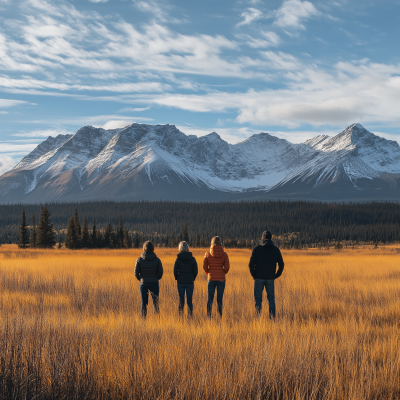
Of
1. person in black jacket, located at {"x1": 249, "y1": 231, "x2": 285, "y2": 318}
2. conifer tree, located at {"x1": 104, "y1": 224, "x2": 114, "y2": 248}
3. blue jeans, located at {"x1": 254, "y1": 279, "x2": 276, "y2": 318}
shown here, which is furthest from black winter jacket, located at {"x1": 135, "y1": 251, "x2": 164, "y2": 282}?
conifer tree, located at {"x1": 104, "y1": 224, "x2": 114, "y2": 248}

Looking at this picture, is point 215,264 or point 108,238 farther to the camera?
point 108,238

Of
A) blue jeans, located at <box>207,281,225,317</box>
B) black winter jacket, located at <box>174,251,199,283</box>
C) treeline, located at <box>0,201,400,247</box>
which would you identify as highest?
black winter jacket, located at <box>174,251,199,283</box>

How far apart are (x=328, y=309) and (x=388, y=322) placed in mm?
1762

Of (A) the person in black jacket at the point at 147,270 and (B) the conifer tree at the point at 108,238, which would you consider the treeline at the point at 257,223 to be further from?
(A) the person in black jacket at the point at 147,270

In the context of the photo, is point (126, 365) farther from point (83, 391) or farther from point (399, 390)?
point (399, 390)

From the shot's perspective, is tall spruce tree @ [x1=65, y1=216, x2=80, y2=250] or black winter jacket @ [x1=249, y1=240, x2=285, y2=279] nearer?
black winter jacket @ [x1=249, y1=240, x2=285, y2=279]

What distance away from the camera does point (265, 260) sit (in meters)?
9.28

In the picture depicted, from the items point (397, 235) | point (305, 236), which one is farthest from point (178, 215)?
point (397, 235)

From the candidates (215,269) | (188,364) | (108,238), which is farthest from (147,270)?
(108,238)

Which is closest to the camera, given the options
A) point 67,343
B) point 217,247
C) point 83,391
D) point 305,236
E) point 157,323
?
point 83,391

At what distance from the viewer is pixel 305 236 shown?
138m

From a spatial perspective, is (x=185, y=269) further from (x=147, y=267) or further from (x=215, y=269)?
(x=147, y=267)

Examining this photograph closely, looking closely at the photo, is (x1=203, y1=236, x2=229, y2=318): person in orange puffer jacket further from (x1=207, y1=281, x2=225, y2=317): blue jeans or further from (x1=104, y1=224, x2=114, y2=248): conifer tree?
(x1=104, y1=224, x2=114, y2=248): conifer tree

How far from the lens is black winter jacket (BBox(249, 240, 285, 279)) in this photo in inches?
365
